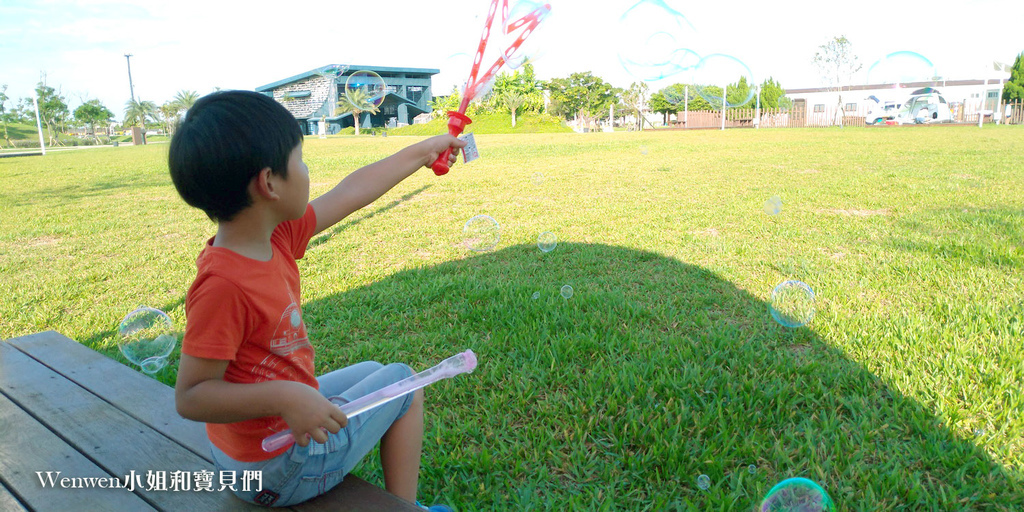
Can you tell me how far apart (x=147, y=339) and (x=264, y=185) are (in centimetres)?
208

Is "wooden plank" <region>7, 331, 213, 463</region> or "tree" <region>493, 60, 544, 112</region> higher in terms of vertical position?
"tree" <region>493, 60, 544, 112</region>

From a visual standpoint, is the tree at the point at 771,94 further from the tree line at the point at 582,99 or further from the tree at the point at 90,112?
the tree at the point at 90,112

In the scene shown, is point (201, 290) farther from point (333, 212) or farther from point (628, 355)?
point (628, 355)

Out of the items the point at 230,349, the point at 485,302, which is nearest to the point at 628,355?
the point at 485,302

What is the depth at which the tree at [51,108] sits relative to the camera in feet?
159

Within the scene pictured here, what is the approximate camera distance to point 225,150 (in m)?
1.30

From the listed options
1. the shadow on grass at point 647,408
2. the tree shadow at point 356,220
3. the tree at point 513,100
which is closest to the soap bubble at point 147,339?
the shadow on grass at point 647,408

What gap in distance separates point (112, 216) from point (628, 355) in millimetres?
7222

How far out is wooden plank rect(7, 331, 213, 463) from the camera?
1908 mm

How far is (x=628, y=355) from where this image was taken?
2787 mm

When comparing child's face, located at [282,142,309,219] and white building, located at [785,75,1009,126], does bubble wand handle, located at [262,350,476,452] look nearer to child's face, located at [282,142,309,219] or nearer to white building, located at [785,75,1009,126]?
child's face, located at [282,142,309,219]

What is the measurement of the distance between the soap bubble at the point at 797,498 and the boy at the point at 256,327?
3.30 ft

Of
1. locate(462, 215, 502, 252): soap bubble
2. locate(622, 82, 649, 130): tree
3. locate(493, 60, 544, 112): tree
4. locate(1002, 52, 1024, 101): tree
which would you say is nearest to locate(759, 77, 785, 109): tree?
locate(622, 82, 649, 130): tree

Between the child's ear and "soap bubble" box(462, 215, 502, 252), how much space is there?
3.47 meters
